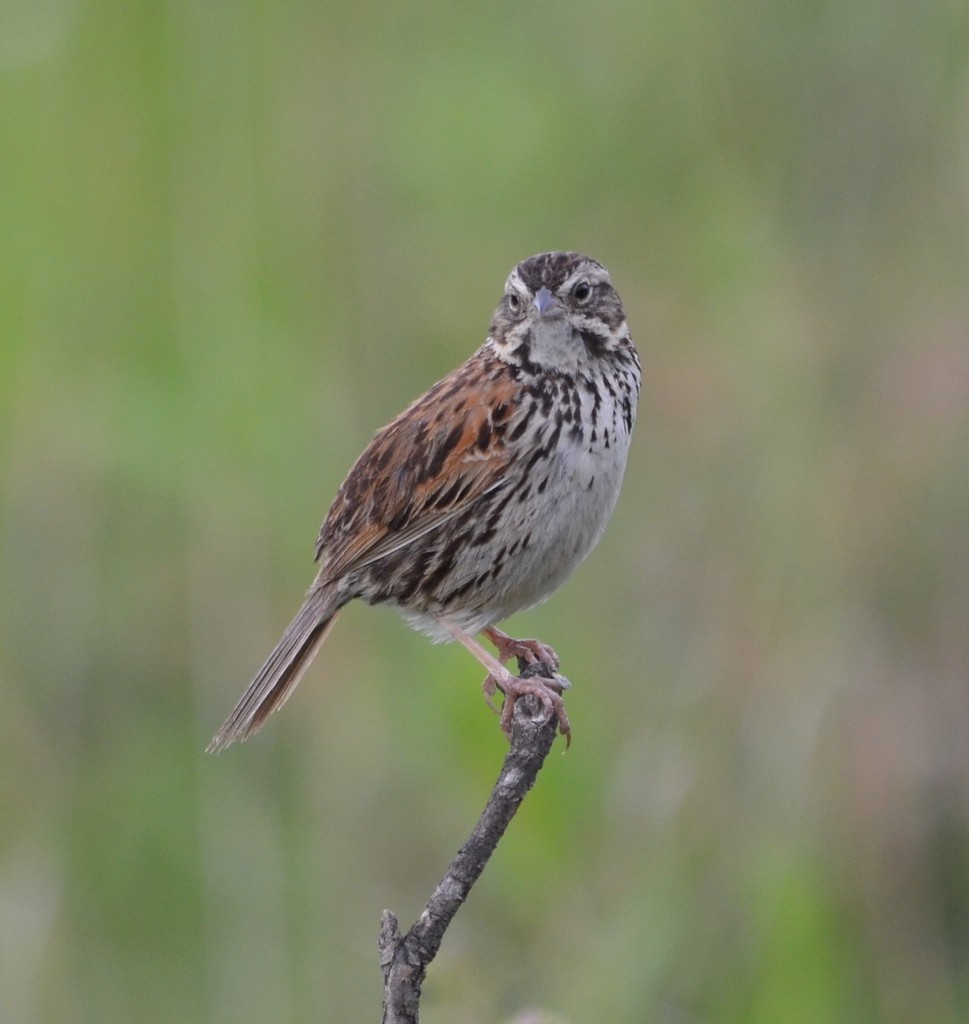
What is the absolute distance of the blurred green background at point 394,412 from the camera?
12.9 feet

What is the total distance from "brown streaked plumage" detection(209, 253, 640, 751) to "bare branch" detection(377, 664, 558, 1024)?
111 cm

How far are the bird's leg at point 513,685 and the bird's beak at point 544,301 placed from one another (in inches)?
25.9

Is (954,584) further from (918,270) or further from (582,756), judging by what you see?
(582,756)

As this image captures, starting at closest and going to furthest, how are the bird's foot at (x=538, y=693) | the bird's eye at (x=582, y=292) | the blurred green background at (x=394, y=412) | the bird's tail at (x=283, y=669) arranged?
the bird's foot at (x=538, y=693)
the bird's tail at (x=283, y=669)
the bird's eye at (x=582, y=292)
the blurred green background at (x=394, y=412)

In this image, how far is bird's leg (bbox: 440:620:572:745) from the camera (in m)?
3.23

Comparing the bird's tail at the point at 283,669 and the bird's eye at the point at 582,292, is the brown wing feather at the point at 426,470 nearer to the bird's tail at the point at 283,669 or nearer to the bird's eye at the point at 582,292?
the bird's tail at the point at 283,669

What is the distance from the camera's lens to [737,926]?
3717mm

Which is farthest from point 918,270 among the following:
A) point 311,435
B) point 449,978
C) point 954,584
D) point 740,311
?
point 449,978

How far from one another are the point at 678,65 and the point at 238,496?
1543 millimetres

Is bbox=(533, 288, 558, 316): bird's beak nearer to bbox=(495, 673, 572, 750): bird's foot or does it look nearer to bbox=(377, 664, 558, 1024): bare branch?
bbox=(495, 673, 572, 750): bird's foot

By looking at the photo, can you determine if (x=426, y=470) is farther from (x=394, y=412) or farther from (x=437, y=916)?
(x=437, y=916)

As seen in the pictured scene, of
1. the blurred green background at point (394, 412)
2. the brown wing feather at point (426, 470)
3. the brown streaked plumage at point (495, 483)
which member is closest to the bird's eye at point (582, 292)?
the brown streaked plumage at point (495, 483)

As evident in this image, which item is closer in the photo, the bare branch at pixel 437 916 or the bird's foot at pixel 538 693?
the bare branch at pixel 437 916

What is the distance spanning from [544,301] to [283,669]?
2.85ft
